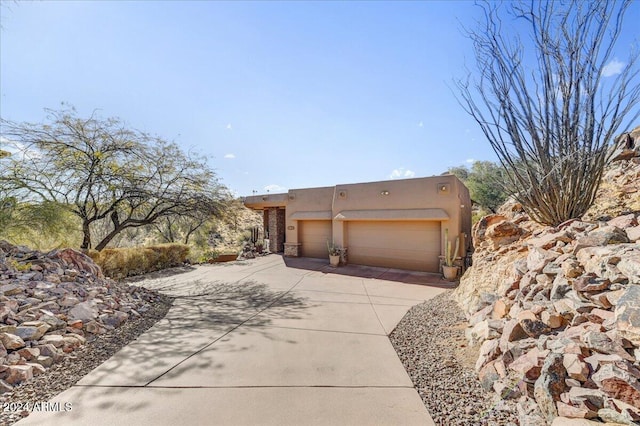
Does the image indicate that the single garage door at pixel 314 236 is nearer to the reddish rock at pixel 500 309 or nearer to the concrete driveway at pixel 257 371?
the concrete driveway at pixel 257 371

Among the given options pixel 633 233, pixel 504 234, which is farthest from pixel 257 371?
pixel 504 234

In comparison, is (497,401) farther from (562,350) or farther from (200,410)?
(200,410)

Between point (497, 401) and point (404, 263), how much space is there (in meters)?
8.48

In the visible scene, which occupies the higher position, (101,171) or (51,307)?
(101,171)

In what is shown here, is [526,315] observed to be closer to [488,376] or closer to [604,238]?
[488,376]

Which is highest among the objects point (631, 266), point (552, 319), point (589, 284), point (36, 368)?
point (631, 266)

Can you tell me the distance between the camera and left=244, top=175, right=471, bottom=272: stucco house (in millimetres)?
10203

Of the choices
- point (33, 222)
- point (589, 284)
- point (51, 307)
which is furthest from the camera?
point (33, 222)

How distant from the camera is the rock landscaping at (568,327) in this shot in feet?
7.33

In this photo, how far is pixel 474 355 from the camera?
3861 millimetres

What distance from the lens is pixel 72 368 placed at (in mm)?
3676

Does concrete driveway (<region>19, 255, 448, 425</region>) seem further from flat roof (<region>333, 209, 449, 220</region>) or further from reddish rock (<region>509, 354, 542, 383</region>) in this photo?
flat roof (<region>333, 209, 449, 220</region>)

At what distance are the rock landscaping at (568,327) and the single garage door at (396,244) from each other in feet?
17.7

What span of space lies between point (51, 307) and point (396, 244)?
10.5 metres
